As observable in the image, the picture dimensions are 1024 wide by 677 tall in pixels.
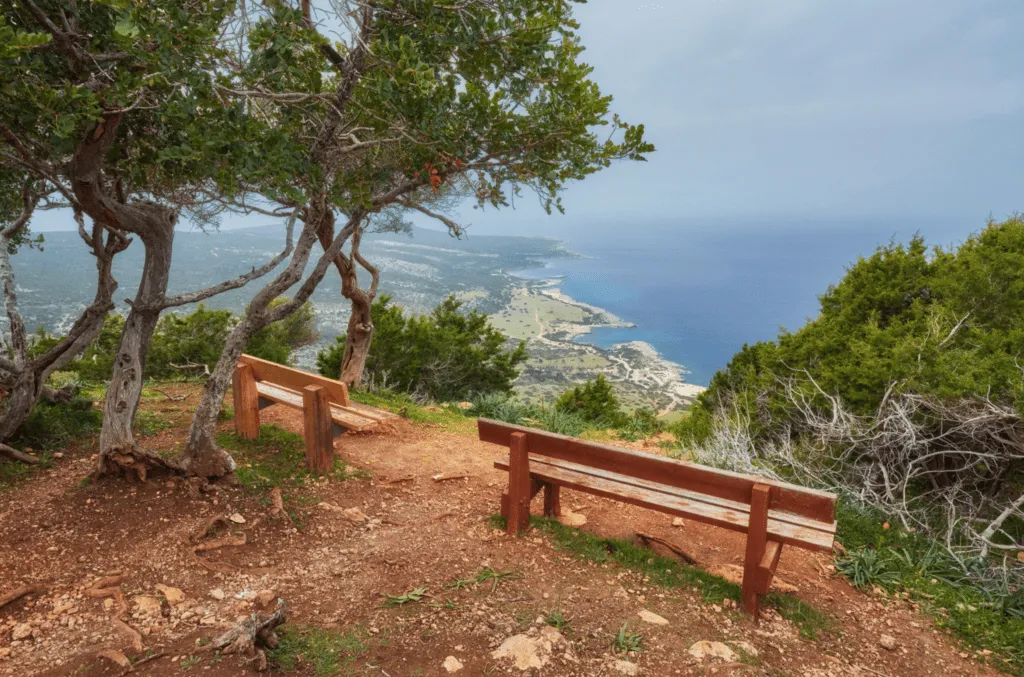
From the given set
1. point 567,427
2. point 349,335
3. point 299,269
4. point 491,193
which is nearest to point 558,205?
point 491,193

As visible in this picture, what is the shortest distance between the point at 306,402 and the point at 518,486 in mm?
2336

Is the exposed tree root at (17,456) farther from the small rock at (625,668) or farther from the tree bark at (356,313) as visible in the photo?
the tree bark at (356,313)

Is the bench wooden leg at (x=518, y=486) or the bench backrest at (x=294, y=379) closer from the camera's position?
the bench wooden leg at (x=518, y=486)

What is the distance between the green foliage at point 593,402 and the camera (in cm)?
1167

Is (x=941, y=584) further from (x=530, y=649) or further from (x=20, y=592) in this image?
(x=20, y=592)

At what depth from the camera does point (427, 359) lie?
14.6 metres

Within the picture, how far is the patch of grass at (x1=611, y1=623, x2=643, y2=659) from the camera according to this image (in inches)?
120

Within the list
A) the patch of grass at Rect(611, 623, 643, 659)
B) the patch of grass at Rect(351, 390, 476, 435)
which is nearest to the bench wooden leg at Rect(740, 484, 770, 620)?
the patch of grass at Rect(611, 623, 643, 659)

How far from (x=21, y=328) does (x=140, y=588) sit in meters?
3.75

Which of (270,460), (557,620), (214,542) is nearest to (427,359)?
(270,460)

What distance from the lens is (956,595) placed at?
4.02 meters

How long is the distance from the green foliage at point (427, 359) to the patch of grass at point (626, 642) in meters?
10.7

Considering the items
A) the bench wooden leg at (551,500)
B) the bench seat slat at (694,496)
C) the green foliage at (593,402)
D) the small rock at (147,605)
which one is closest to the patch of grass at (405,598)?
the small rock at (147,605)

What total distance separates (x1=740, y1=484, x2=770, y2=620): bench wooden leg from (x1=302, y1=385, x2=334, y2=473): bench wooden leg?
3.82 metres
